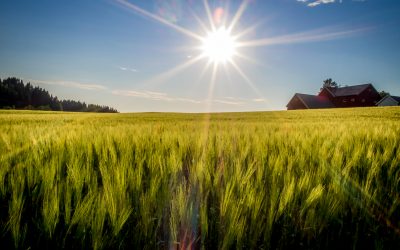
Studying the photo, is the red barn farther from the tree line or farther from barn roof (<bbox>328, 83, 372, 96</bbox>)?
the tree line

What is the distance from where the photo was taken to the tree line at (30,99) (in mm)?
71000

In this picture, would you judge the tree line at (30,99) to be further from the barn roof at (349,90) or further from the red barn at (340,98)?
the barn roof at (349,90)

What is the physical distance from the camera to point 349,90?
188 ft

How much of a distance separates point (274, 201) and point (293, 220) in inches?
4.1

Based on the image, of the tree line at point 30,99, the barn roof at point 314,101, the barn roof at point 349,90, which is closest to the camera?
the barn roof at point 349,90

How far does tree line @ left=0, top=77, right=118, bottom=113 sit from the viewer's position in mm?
71000

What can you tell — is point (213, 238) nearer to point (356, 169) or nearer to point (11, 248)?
point (11, 248)

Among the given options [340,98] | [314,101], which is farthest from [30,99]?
[340,98]

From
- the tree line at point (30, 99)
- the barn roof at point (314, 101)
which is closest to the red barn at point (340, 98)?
the barn roof at point (314, 101)

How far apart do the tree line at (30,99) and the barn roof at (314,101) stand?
47.0 meters

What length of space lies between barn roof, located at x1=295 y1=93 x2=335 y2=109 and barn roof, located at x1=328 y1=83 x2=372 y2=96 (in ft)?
7.53

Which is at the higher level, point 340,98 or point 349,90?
point 349,90

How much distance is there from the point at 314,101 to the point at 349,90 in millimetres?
7491

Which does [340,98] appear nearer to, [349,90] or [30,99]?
[349,90]
